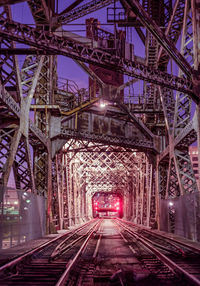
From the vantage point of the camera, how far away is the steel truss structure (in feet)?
38.4

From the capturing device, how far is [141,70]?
41.8 feet

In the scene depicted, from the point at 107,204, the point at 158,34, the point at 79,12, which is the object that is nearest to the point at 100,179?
the point at 107,204

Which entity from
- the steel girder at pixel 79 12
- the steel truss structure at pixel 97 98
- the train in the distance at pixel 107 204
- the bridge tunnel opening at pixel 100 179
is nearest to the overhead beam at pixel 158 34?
the steel truss structure at pixel 97 98

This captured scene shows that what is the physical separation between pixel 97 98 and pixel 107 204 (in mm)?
48927

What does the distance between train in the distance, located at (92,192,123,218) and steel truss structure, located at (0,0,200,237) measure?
130 ft

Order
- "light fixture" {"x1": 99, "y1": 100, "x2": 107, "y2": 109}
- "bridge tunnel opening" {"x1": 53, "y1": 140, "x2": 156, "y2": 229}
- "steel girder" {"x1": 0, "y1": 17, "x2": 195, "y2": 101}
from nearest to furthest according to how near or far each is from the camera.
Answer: "steel girder" {"x1": 0, "y1": 17, "x2": 195, "y2": 101} → "light fixture" {"x1": 99, "y1": 100, "x2": 107, "y2": 109} → "bridge tunnel opening" {"x1": 53, "y1": 140, "x2": 156, "y2": 229}

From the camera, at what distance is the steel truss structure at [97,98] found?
11719 millimetres

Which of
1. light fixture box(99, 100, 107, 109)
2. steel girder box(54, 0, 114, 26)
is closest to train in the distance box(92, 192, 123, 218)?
light fixture box(99, 100, 107, 109)

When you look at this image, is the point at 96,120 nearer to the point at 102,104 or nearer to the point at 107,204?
the point at 102,104

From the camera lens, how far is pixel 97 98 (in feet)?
70.1

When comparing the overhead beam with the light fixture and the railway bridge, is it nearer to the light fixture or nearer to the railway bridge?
the railway bridge

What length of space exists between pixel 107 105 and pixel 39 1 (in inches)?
333

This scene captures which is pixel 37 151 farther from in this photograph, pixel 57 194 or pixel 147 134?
pixel 147 134

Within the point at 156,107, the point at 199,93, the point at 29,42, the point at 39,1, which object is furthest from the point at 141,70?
the point at 156,107
